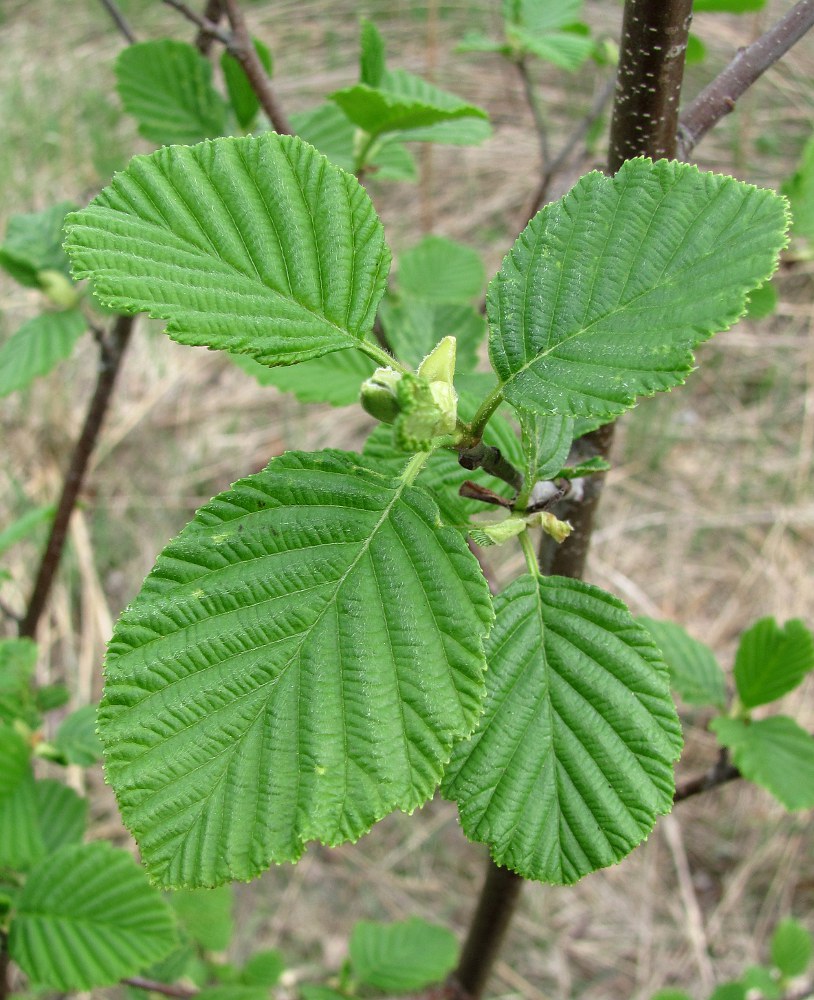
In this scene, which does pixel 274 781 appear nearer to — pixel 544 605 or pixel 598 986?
pixel 544 605

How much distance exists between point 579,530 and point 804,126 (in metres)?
3.92

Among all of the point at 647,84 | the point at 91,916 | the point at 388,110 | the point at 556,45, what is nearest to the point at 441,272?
the point at 556,45

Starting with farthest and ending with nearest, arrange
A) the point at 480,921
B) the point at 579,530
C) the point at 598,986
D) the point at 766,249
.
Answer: the point at 598,986 < the point at 480,921 < the point at 579,530 < the point at 766,249

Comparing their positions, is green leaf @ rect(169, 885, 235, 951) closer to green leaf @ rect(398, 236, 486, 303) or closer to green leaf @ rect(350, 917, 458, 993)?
green leaf @ rect(350, 917, 458, 993)

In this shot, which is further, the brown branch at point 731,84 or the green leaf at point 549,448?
the brown branch at point 731,84

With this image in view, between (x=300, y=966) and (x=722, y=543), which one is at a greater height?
(x=722, y=543)

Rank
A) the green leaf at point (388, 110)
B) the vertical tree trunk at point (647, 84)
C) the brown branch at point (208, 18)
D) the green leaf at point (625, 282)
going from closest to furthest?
the green leaf at point (625, 282) → the vertical tree trunk at point (647, 84) → the green leaf at point (388, 110) → the brown branch at point (208, 18)

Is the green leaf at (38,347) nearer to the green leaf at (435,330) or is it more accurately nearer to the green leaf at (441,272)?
the green leaf at (435,330)

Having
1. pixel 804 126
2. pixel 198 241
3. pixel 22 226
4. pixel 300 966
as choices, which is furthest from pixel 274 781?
pixel 804 126

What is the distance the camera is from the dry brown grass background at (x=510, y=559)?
7.84 feet

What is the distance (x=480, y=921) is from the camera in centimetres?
107

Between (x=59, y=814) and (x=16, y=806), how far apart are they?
148 mm

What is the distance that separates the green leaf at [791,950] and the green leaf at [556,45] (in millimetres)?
1667

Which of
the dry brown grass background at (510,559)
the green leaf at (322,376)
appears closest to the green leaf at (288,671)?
the green leaf at (322,376)
